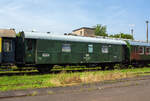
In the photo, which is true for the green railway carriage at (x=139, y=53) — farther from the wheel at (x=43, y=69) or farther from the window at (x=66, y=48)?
the wheel at (x=43, y=69)

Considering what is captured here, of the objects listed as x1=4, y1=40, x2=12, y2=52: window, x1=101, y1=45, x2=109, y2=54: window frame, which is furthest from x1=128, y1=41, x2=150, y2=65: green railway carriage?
x1=4, y1=40, x2=12, y2=52: window

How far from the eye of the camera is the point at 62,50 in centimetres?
1564

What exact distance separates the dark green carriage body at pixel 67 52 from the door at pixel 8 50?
2.48ft

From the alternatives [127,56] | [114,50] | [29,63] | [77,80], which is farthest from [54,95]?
[127,56]

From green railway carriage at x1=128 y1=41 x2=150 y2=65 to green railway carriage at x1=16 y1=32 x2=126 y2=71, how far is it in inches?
88.8

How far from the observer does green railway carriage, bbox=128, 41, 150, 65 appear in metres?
21.2

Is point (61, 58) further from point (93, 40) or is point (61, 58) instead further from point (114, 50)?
point (114, 50)

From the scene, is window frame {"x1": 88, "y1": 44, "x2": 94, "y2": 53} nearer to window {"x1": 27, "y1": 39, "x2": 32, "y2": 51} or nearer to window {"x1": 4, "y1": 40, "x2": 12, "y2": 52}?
window {"x1": 27, "y1": 39, "x2": 32, "y2": 51}

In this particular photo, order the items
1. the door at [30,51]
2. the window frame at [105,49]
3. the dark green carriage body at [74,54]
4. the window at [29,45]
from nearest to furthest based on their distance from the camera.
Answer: the door at [30,51], the window at [29,45], the dark green carriage body at [74,54], the window frame at [105,49]

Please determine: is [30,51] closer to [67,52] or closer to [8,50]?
[8,50]

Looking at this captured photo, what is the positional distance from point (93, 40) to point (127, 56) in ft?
19.2

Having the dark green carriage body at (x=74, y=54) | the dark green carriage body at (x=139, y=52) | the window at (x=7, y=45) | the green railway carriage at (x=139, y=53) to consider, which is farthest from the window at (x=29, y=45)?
the dark green carriage body at (x=139, y=52)

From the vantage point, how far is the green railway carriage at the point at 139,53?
2117 centimetres

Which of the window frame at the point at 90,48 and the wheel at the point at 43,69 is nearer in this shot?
the wheel at the point at 43,69
